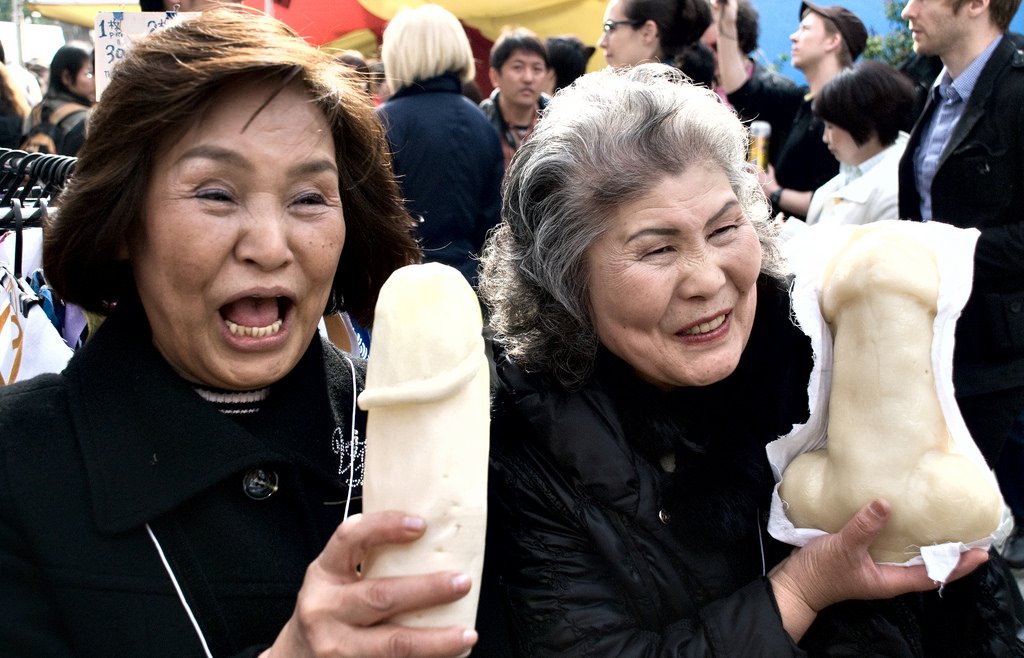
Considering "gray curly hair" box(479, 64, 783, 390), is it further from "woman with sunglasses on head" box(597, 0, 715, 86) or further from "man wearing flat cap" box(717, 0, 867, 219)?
"man wearing flat cap" box(717, 0, 867, 219)

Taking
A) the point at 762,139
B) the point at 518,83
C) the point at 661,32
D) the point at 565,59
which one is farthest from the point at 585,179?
the point at 565,59

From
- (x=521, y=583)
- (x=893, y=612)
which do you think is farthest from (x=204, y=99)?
(x=893, y=612)

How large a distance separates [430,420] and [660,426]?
64 cm

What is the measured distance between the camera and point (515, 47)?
6.47 metres

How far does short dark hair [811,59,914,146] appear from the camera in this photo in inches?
188

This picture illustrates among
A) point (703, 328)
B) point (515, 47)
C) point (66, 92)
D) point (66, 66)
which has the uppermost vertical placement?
point (703, 328)

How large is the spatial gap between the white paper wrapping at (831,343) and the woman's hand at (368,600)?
736 mm

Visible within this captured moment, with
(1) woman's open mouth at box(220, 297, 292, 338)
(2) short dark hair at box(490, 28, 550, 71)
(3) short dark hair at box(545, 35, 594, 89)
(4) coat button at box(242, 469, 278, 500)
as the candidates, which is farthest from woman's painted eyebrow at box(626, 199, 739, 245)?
(3) short dark hair at box(545, 35, 594, 89)

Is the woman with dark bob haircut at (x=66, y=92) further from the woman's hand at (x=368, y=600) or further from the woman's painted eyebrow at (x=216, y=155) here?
the woman's hand at (x=368, y=600)

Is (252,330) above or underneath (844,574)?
above

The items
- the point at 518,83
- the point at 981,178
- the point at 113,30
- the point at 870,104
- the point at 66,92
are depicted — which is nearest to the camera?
the point at 113,30

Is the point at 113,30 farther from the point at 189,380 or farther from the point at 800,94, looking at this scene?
the point at 800,94

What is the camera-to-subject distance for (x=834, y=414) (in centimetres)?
172

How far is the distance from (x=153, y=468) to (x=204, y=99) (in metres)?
0.62
